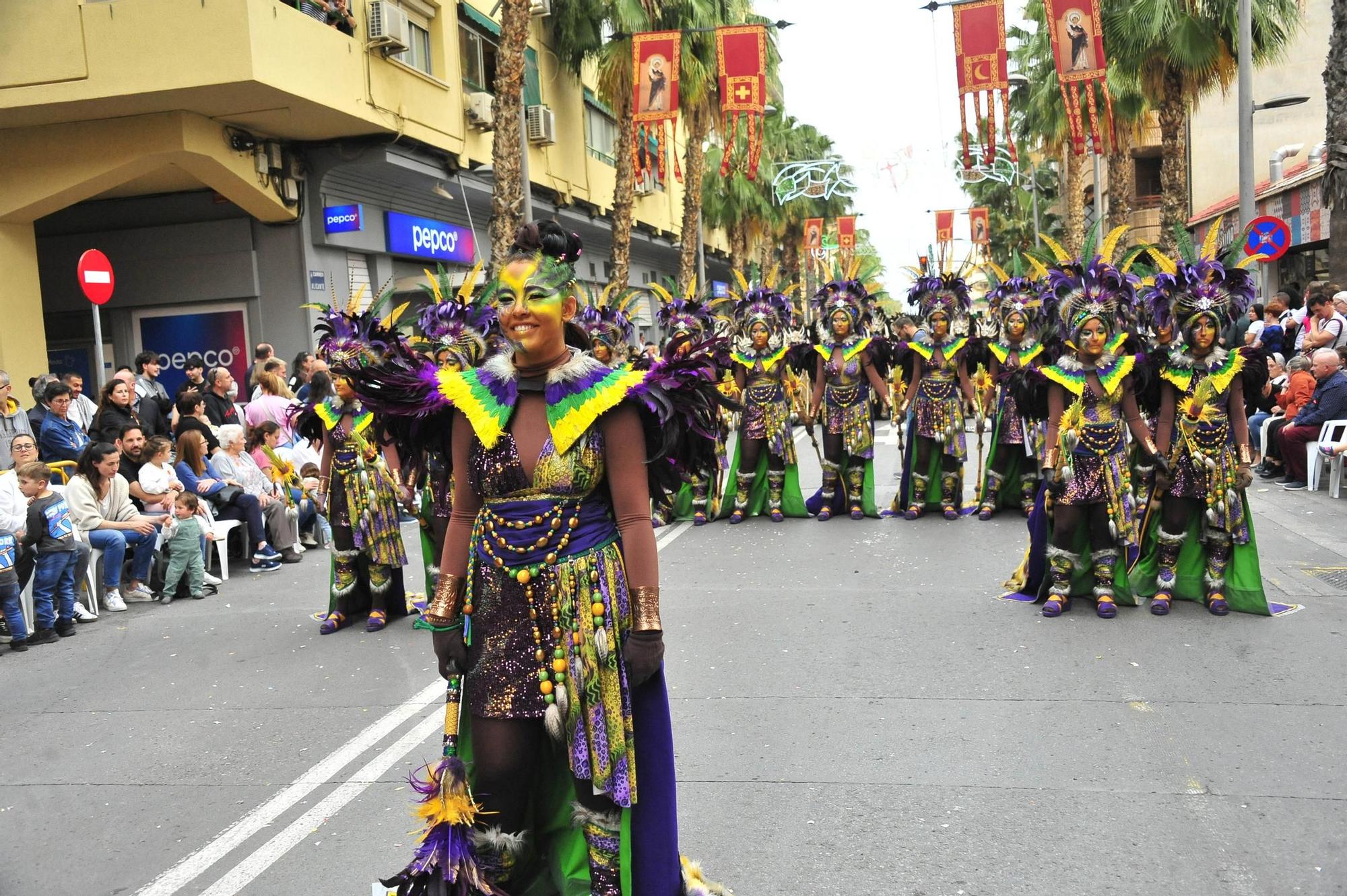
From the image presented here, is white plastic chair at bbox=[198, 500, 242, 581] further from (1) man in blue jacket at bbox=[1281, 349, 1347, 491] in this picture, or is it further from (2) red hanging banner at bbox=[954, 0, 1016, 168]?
(2) red hanging banner at bbox=[954, 0, 1016, 168]

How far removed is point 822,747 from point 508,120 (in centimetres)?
1480

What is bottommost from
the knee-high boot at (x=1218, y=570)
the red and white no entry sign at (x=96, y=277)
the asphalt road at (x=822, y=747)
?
the asphalt road at (x=822, y=747)

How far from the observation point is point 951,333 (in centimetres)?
1138

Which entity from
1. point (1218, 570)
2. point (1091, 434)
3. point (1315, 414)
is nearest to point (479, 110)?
point (1315, 414)

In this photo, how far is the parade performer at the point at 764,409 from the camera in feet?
38.1

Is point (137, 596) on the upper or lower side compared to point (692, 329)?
lower

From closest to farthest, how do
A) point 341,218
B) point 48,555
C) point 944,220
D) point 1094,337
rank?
point 1094,337
point 48,555
point 341,218
point 944,220

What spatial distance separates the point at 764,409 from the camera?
11.6 m

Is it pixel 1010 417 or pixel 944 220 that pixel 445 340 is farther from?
pixel 944 220

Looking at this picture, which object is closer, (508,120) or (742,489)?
(742,489)

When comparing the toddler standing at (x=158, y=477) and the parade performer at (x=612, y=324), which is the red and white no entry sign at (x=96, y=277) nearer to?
the toddler standing at (x=158, y=477)

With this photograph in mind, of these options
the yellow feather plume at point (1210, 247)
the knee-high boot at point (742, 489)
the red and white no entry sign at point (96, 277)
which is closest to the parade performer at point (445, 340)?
the yellow feather plume at point (1210, 247)

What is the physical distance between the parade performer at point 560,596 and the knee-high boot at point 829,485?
28.0ft

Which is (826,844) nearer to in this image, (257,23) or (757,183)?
(257,23)
